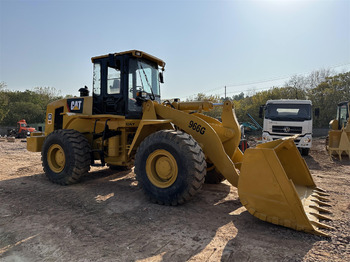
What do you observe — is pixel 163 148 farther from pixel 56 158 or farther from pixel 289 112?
pixel 289 112

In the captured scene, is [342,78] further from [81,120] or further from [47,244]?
[47,244]

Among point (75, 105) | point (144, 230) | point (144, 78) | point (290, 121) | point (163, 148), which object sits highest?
point (144, 78)

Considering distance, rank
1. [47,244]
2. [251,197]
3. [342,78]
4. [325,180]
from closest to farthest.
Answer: [47,244], [251,197], [325,180], [342,78]

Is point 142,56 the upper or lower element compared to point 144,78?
upper

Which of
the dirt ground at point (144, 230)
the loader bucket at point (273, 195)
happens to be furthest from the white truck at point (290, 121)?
the loader bucket at point (273, 195)

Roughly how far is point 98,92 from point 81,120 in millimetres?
1004

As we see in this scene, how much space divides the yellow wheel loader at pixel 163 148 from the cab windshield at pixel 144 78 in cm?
2

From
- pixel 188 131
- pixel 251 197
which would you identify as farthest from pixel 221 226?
pixel 188 131

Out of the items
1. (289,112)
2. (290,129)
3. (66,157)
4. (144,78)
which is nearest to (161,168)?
(144,78)

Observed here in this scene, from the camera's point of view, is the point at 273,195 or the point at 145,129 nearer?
the point at 273,195

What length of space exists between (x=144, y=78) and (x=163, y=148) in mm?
2258

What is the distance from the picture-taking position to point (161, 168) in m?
4.49

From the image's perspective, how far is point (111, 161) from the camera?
5.88 metres

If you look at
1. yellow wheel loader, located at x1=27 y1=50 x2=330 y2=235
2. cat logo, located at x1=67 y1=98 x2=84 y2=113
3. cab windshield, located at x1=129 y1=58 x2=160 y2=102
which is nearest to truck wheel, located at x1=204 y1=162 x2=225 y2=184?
yellow wheel loader, located at x1=27 y1=50 x2=330 y2=235
